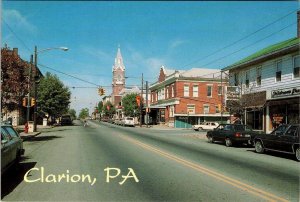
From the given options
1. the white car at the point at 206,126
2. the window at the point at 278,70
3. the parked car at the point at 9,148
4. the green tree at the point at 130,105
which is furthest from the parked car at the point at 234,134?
the green tree at the point at 130,105

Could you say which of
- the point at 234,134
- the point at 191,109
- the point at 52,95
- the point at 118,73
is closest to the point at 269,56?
the point at 234,134

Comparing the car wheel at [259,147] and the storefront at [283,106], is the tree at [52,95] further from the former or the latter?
the car wheel at [259,147]

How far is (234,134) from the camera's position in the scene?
23.4 m

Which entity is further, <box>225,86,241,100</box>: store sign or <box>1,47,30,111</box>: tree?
<box>225,86,241,100</box>: store sign

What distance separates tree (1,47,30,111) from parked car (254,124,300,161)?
1573 centimetres

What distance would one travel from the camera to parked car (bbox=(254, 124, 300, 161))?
16.2 metres

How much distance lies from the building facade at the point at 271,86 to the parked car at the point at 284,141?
803cm

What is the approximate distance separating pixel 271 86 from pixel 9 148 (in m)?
23.0

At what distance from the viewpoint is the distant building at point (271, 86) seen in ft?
85.5

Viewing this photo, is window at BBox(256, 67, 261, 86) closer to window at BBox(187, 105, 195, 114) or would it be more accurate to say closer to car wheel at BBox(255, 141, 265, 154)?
car wheel at BBox(255, 141, 265, 154)

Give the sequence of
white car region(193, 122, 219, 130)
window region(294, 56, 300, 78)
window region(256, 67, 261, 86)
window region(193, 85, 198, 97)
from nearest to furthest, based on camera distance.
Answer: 1. window region(294, 56, 300, 78)
2. window region(256, 67, 261, 86)
3. white car region(193, 122, 219, 130)
4. window region(193, 85, 198, 97)

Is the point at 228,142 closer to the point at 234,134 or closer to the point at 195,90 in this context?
the point at 234,134

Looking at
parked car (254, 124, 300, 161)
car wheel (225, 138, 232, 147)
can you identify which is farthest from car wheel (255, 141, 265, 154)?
car wheel (225, 138, 232, 147)

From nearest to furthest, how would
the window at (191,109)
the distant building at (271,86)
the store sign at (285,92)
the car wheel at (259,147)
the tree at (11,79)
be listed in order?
1. the car wheel at (259,147)
2. the tree at (11,79)
3. the store sign at (285,92)
4. the distant building at (271,86)
5. the window at (191,109)
